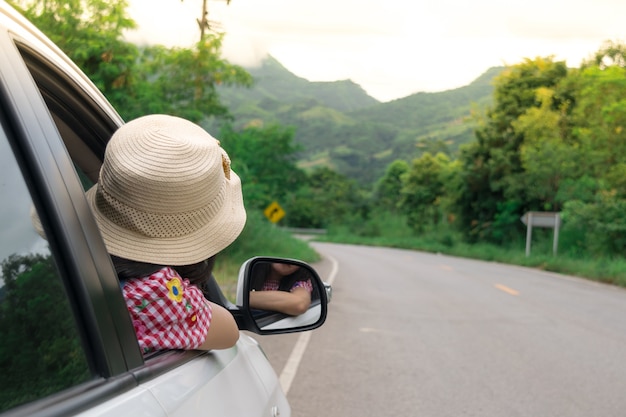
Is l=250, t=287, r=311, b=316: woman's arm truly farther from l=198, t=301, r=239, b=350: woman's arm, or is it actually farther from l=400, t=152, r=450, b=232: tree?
l=400, t=152, r=450, b=232: tree

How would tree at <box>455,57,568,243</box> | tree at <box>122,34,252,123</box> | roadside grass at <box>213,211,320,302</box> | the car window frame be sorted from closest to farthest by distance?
the car window frame → roadside grass at <box>213,211,320,302</box> → tree at <box>122,34,252,123</box> → tree at <box>455,57,568,243</box>

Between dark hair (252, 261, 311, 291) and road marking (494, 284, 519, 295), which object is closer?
dark hair (252, 261, 311, 291)

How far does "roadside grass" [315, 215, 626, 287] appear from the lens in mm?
26891

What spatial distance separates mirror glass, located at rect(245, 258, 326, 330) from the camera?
240cm

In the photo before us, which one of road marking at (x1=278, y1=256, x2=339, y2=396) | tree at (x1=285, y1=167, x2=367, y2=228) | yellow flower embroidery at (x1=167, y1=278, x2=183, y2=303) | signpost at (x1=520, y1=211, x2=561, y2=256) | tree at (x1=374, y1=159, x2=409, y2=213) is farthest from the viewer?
tree at (x1=374, y1=159, x2=409, y2=213)

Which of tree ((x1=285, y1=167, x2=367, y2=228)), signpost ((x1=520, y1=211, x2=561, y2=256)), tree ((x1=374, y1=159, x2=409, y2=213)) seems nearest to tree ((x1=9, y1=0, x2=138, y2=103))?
signpost ((x1=520, y1=211, x2=561, y2=256))

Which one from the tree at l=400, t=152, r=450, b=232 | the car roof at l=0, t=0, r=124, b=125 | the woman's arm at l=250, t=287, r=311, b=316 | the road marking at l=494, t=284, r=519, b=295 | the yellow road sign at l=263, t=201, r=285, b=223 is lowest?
the tree at l=400, t=152, r=450, b=232

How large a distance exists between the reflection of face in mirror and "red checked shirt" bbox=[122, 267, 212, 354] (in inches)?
19.2

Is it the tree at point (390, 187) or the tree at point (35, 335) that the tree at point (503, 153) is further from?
the tree at point (390, 187)

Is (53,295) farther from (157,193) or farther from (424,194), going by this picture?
(424,194)

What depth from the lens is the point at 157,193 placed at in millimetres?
1845

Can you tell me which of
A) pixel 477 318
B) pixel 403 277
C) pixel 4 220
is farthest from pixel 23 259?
pixel 403 277

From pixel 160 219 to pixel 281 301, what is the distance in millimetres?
638

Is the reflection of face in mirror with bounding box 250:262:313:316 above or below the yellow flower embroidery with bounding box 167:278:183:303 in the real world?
below
